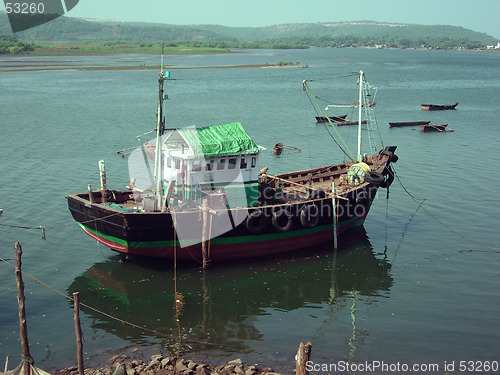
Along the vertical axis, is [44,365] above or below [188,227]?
below

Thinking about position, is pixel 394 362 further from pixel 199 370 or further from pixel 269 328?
pixel 199 370

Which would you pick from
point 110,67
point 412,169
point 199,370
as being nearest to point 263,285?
point 199,370

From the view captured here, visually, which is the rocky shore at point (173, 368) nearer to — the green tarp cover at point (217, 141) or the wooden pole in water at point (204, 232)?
the wooden pole in water at point (204, 232)

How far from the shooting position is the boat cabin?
82.8ft

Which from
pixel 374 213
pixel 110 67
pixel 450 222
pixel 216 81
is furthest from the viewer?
pixel 110 67

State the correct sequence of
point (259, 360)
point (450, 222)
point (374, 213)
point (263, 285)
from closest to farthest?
point (259, 360)
point (263, 285)
point (450, 222)
point (374, 213)

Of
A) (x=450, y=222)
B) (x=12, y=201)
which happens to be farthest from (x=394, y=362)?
(x=12, y=201)

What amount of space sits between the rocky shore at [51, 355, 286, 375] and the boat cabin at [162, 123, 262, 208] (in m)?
8.97

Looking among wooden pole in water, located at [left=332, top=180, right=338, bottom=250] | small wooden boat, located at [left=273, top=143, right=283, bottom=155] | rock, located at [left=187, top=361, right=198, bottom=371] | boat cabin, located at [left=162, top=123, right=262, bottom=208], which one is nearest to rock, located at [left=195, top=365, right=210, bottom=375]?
rock, located at [left=187, top=361, right=198, bottom=371]

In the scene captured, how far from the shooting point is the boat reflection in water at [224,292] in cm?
1981

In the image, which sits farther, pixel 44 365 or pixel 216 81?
pixel 216 81

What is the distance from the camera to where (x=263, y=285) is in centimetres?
2392

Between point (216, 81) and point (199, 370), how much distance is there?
91951mm

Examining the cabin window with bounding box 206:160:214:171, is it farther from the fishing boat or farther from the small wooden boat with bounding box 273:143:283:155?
the small wooden boat with bounding box 273:143:283:155
